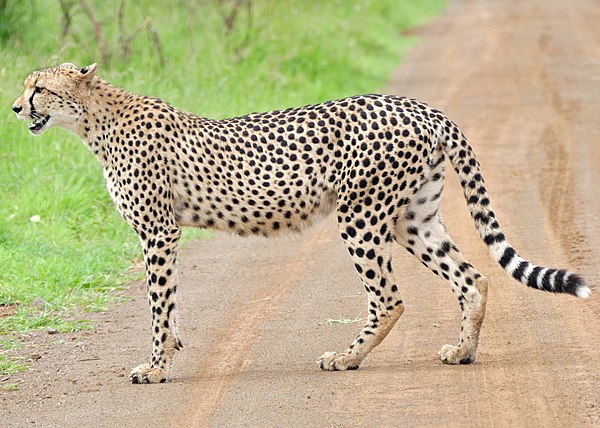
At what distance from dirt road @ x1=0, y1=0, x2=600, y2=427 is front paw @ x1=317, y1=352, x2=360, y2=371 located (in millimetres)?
57

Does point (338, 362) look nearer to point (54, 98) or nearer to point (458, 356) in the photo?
point (458, 356)

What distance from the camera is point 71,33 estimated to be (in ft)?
43.8

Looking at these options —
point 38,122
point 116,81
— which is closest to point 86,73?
point 38,122

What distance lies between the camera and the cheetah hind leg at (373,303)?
5.80 metres

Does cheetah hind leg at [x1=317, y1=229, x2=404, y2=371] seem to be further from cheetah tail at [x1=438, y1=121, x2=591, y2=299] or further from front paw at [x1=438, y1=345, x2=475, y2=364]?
cheetah tail at [x1=438, y1=121, x2=591, y2=299]

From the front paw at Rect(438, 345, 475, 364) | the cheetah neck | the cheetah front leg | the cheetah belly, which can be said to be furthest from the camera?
the cheetah neck

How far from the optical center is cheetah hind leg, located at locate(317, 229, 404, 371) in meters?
5.80

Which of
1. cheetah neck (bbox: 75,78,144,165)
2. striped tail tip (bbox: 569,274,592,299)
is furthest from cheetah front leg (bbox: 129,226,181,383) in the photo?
striped tail tip (bbox: 569,274,592,299)

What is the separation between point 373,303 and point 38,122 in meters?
2.03

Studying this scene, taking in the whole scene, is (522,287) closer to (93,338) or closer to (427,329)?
(427,329)

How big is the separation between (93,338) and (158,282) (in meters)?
1.02

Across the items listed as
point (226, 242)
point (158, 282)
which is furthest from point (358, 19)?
point (158, 282)

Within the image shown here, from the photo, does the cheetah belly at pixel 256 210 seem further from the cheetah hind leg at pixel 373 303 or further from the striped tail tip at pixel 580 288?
the striped tail tip at pixel 580 288

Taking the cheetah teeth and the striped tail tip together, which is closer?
the striped tail tip
